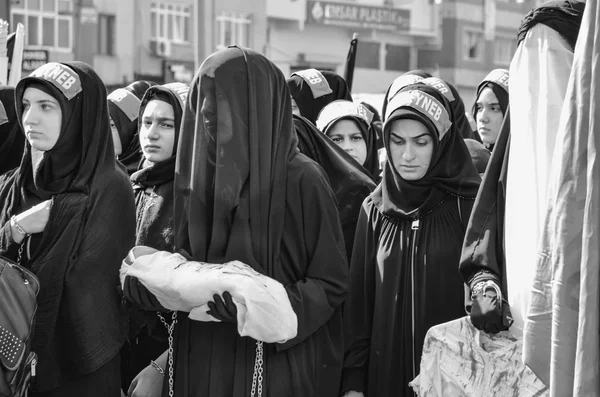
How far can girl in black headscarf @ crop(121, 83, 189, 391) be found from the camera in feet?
14.2

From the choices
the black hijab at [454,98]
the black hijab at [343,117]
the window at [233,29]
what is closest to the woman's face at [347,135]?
the black hijab at [343,117]

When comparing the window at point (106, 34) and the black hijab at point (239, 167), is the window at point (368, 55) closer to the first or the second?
the window at point (106, 34)

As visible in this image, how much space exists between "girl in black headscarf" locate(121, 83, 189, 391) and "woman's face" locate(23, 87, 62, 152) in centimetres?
68

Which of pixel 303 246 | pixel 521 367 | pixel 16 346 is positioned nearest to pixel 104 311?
pixel 16 346

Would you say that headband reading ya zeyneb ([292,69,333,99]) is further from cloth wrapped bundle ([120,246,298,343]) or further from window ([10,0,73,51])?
window ([10,0,73,51])

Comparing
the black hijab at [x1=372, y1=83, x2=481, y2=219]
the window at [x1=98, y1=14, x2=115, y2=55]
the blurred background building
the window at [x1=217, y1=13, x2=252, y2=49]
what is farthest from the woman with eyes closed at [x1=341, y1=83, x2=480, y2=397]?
the window at [x1=217, y1=13, x2=252, y2=49]

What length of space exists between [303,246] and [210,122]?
0.55 m

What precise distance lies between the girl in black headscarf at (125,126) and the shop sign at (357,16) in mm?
31841

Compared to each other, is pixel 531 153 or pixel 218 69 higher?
pixel 218 69

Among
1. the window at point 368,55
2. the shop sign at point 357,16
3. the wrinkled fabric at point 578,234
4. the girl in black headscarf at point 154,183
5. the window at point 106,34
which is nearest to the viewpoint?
the wrinkled fabric at point 578,234

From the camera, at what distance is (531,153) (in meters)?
2.91

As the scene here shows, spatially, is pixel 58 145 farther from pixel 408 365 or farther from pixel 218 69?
pixel 408 365

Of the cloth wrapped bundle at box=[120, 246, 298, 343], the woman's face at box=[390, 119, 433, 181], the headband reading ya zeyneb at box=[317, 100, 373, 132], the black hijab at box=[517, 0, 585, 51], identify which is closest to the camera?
the black hijab at box=[517, 0, 585, 51]

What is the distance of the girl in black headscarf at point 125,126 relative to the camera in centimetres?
565
